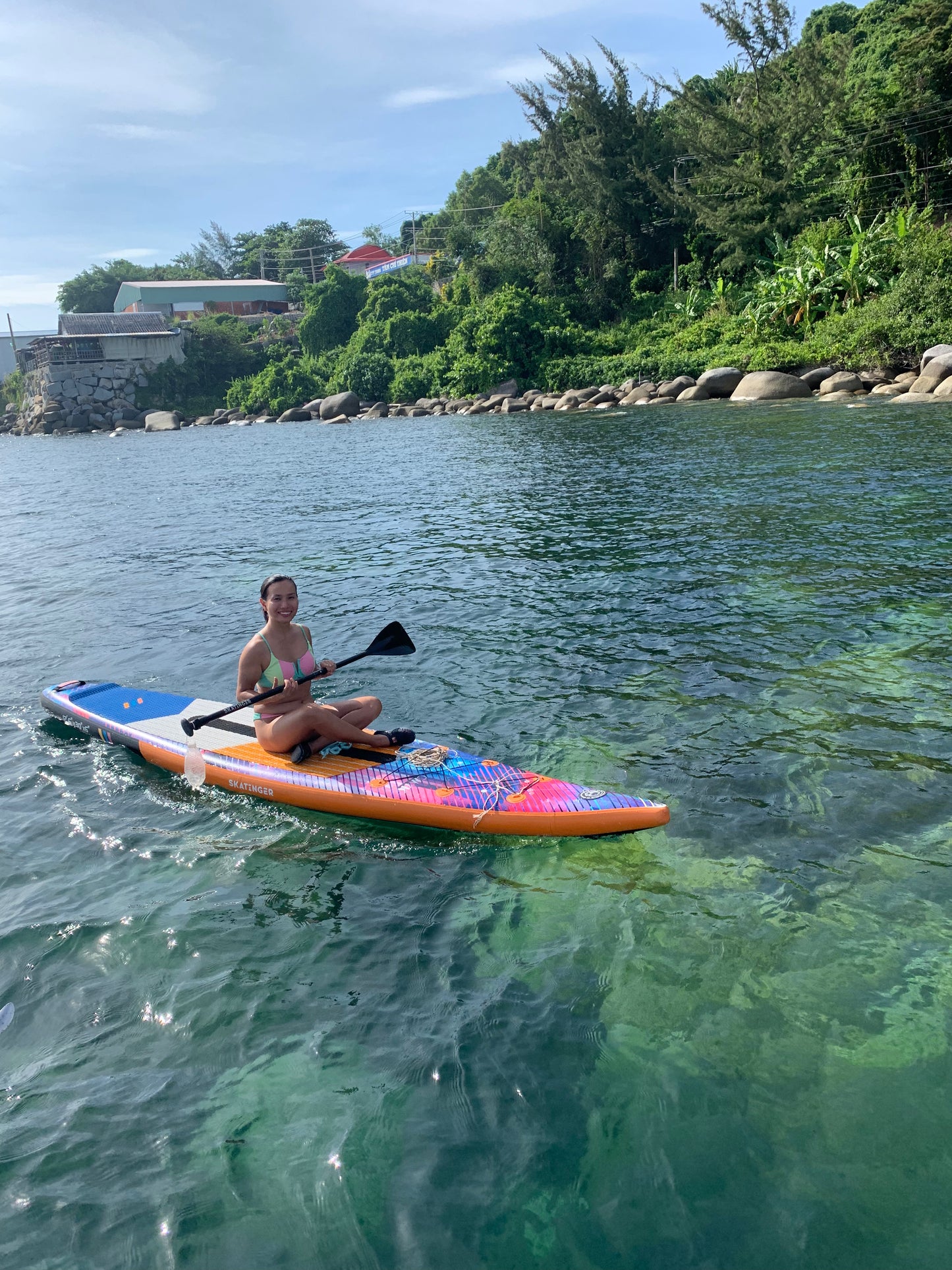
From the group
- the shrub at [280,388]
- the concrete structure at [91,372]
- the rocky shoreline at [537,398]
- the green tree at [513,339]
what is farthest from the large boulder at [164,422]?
the green tree at [513,339]

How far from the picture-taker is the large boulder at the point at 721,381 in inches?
1241

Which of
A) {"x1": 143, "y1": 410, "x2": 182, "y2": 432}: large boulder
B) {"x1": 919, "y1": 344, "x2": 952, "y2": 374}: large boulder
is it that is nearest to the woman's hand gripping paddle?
{"x1": 919, "y1": 344, "x2": 952, "y2": 374}: large boulder

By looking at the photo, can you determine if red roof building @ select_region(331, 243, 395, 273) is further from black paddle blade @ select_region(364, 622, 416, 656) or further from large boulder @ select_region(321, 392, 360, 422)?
black paddle blade @ select_region(364, 622, 416, 656)

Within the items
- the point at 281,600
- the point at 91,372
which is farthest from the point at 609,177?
the point at 281,600

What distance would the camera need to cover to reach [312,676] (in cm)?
610

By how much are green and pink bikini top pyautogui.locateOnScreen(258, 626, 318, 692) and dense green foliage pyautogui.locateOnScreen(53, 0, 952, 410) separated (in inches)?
1044

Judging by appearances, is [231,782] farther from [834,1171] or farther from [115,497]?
[115,497]

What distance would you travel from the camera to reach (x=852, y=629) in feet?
27.0

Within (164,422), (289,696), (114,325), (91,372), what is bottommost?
(289,696)

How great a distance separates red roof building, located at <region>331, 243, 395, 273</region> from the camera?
257 feet

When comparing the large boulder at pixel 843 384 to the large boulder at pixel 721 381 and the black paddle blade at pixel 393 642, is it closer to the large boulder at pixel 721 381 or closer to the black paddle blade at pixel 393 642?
the large boulder at pixel 721 381

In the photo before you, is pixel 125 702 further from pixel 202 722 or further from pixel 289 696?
pixel 289 696

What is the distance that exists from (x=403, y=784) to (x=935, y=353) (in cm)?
2541

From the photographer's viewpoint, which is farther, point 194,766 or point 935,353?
point 935,353
